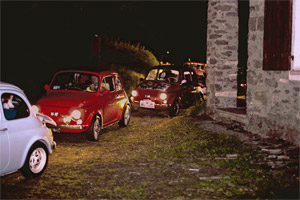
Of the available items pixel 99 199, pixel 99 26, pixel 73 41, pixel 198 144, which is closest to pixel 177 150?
pixel 198 144

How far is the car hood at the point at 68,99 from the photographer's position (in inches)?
357

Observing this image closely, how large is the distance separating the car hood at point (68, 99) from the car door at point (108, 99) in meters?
0.46

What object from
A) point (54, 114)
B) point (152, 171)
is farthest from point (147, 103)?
point (152, 171)

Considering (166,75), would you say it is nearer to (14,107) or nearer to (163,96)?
(163,96)

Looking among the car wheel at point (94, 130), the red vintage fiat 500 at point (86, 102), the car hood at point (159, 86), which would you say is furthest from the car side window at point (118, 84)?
the car hood at point (159, 86)

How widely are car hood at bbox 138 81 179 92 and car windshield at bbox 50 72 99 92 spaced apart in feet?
12.3

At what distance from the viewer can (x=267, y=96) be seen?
8.75 m

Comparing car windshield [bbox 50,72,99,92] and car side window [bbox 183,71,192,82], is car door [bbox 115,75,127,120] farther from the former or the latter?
car side window [bbox 183,71,192,82]

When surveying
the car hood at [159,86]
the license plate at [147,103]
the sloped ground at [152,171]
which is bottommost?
the sloped ground at [152,171]

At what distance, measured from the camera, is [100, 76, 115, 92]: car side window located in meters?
10.2

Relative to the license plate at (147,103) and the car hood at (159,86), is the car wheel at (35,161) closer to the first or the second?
the license plate at (147,103)

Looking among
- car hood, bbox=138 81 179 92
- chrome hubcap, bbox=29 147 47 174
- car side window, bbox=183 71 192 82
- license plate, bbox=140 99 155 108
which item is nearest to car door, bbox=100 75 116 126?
license plate, bbox=140 99 155 108

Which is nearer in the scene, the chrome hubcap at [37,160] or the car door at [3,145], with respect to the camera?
the car door at [3,145]

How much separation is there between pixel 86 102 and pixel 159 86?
4.95m
